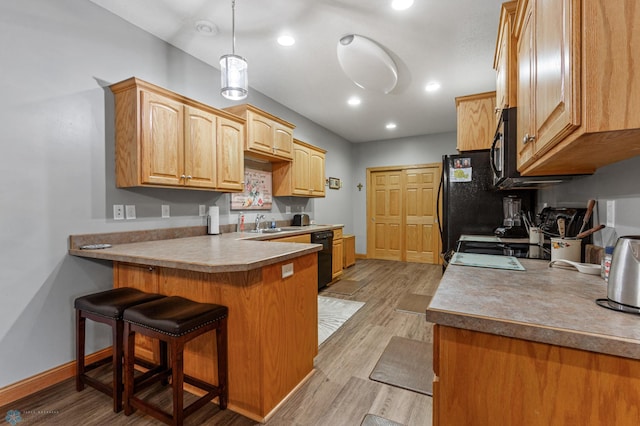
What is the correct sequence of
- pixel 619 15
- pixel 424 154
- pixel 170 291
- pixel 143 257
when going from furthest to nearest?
1. pixel 424 154
2. pixel 170 291
3. pixel 143 257
4. pixel 619 15

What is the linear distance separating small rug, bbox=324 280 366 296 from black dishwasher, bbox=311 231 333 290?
0.13 metres

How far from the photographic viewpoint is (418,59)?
3.06 meters

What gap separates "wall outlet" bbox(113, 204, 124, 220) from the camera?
93.2 inches

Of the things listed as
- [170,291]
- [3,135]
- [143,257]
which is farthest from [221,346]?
[3,135]

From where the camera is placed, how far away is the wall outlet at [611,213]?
132 centimetres

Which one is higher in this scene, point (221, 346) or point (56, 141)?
point (56, 141)

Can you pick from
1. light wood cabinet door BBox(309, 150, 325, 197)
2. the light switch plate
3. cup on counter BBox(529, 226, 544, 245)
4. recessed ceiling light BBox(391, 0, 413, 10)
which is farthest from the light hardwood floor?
recessed ceiling light BBox(391, 0, 413, 10)

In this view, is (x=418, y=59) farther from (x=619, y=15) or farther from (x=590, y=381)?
(x=590, y=381)

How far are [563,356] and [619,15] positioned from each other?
843 millimetres

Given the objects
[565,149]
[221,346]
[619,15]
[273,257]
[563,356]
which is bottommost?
[221,346]

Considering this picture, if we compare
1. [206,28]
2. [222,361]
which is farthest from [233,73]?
[222,361]

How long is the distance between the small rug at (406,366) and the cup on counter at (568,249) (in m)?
1.12

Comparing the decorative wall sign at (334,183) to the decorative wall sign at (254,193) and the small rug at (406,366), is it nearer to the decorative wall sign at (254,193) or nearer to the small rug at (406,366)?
the decorative wall sign at (254,193)

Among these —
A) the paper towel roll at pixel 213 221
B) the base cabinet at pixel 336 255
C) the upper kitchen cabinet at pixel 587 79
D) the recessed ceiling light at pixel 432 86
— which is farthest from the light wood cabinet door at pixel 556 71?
the base cabinet at pixel 336 255
